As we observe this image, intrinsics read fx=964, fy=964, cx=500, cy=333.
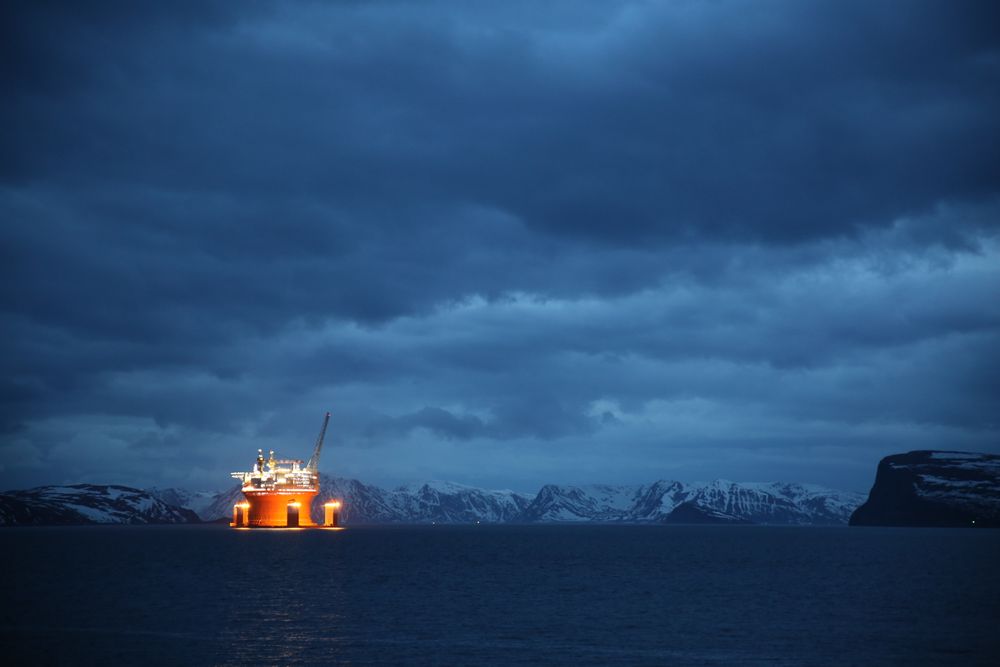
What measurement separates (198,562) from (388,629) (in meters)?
106

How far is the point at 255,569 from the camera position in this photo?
516ft

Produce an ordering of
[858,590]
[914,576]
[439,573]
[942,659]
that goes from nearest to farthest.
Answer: [942,659]
[858,590]
[914,576]
[439,573]

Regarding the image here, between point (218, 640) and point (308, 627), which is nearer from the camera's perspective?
point (218, 640)

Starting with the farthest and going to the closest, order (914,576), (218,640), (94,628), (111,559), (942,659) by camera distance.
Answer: (111,559) → (914,576) → (94,628) → (218,640) → (942,659)

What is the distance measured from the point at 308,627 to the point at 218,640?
Result: 10.5 metres

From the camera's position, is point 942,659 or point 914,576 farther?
point 914,576

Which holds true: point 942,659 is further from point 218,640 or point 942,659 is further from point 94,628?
Result: point 94,628

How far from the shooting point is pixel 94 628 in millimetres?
81750

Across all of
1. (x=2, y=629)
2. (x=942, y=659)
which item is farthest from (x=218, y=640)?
(x=942, y=659)

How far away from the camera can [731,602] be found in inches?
4306

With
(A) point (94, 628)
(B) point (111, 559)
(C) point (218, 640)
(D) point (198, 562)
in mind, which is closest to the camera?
(C) point (218, 640)

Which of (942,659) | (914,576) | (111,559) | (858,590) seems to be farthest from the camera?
(111,559)

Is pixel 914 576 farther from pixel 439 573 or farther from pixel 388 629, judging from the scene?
pixel 388 629

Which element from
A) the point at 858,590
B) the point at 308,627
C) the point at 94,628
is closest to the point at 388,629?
the point at 308,627
